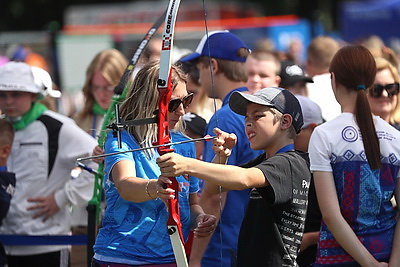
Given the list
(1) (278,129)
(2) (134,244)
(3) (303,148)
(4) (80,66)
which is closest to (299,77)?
(3) (303,148)

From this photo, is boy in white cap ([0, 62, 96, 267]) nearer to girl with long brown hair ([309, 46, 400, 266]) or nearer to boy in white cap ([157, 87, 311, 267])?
boy in white cap ([157, 87, 311, 267])

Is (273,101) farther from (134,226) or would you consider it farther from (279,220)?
(134,226)

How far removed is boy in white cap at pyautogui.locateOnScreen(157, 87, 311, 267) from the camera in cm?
348

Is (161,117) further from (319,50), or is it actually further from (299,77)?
(319,50)

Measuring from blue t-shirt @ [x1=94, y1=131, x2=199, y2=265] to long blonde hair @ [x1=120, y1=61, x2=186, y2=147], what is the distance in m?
0.05

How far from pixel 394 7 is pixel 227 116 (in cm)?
1153

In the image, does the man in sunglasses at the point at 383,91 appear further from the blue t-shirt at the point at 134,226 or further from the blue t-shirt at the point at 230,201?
the blue t-shirt at the point at 134,226

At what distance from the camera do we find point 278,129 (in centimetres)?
380

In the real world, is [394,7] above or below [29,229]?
above

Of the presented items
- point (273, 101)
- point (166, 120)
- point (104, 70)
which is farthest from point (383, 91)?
point (104, 70)

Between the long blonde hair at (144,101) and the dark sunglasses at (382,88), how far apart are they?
1778 mm

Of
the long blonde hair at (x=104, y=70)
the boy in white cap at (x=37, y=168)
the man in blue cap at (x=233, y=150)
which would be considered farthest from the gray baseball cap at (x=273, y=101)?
the long blonde hair at (x=104, y=70)

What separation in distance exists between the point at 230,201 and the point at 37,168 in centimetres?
161

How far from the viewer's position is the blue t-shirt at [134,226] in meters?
3.64
